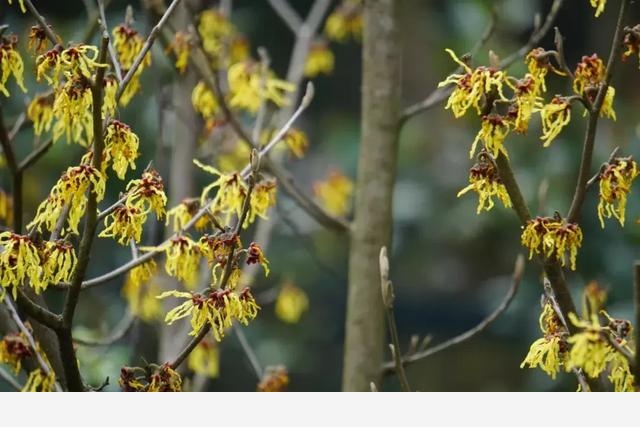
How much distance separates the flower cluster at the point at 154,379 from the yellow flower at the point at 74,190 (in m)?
0.11

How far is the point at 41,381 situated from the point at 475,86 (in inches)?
15.6

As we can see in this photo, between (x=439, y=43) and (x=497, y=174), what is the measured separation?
134 centimetres

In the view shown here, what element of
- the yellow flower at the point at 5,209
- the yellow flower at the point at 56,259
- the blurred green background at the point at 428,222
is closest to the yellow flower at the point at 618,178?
the yellow flower at the point at 56,259

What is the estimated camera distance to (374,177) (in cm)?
115

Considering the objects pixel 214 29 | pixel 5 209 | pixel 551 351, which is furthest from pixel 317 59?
pixel 551 351

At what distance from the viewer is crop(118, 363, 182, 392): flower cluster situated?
2.39 feet

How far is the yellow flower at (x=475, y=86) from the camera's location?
668mm

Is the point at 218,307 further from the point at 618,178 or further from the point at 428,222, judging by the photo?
the point at 428,222

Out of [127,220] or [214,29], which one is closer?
[127,220]

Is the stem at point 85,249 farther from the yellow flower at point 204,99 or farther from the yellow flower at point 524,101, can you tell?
the yellow flower at point 204,99

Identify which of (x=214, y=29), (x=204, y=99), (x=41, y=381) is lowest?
(x=41, y=381)

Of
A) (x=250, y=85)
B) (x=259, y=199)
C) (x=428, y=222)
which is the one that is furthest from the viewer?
(x=428, y=222)

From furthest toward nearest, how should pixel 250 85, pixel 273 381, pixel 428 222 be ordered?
1. pixel 428 222
2. pixel 250 85
3. pixel 273 381

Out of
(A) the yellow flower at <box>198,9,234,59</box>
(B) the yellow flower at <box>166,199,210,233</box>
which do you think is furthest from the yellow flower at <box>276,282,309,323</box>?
(B) the yellow flower at <box>166,199,210,233</box>
